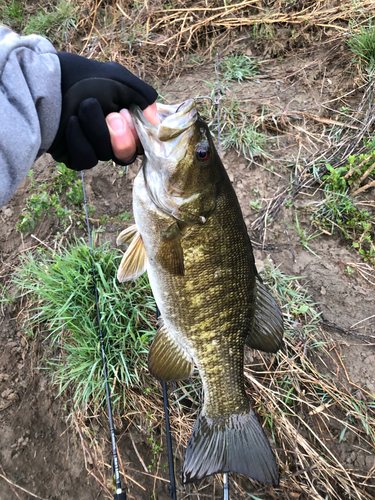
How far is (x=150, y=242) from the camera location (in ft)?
4.91

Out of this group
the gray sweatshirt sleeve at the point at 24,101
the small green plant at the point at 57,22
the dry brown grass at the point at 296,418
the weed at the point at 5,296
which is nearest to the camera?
the gray sweatshirt sleeve at the point at 24,101

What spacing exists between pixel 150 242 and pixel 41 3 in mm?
4972

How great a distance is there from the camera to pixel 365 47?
2811 millimetres

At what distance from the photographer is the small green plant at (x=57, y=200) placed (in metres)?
2.54

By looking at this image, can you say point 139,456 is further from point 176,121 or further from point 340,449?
point 176,121

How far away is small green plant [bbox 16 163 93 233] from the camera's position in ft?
8.34

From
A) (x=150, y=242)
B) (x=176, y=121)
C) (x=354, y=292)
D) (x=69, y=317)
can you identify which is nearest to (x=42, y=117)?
(x=176, y=121)

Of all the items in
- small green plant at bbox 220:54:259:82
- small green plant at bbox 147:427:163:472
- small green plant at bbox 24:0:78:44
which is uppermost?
small green plant at bbox 24:0:78:44

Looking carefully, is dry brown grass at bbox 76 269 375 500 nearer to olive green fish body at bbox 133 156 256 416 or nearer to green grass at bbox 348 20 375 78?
olive green fish body at bbox 133 156 256 416

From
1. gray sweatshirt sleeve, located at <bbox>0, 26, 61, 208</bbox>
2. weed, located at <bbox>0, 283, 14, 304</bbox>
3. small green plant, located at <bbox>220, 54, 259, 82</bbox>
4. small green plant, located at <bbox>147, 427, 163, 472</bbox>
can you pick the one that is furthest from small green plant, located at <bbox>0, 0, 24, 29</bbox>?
small green plant, located at <bbox>147, 427, 163, 472</bbox>

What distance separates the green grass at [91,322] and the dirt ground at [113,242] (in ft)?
0.66

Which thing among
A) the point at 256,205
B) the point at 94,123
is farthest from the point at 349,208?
the point at 94,123

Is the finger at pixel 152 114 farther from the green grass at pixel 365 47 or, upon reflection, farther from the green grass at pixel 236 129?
the green grass at pixel 365 47

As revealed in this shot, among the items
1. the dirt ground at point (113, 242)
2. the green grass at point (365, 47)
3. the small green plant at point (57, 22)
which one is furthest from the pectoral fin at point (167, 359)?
the small green plant at point (57, 22)
